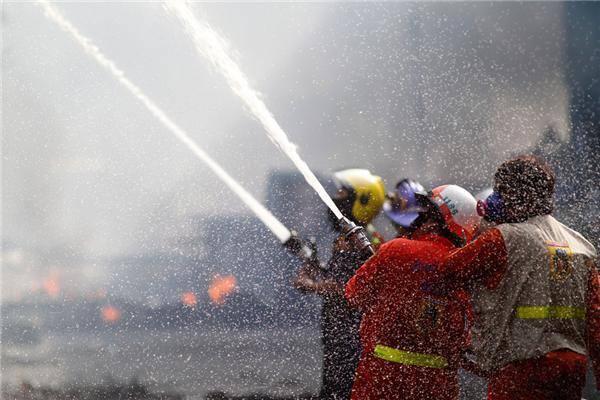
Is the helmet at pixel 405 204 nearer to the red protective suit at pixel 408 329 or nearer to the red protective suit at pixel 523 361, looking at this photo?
the red protective suit at pixel 408 329

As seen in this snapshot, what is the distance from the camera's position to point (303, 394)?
8.52 metres

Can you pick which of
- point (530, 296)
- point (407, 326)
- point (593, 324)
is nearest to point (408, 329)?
point (407, 326)

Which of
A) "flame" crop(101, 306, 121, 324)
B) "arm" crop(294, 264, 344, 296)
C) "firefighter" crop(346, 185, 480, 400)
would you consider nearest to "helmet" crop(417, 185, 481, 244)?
"firefighter" crop(346, 185, 480, 400)

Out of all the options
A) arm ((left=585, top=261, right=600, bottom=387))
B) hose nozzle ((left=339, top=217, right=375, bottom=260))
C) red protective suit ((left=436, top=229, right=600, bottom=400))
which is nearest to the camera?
red protective suit ((left=436, top=229, right=600, bottom=400))

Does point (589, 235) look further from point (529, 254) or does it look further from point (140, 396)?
A: point (140, 396)

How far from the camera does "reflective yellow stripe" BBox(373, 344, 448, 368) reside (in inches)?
118

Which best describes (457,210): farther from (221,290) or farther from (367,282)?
(221,290)

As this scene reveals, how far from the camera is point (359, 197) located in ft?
13.7

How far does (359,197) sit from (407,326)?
134 cm

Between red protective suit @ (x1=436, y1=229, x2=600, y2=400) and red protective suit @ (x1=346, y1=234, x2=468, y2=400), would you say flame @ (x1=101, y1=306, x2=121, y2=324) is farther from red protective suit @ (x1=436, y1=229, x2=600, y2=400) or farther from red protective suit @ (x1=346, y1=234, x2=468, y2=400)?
red protective suit @ (x1=436, y1=229, x2=600, y2=400)


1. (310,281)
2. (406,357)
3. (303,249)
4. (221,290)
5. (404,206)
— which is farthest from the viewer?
(221,290)

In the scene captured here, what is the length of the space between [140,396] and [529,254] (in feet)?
23.7

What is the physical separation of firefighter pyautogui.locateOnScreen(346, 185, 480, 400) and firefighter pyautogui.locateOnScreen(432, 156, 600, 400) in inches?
8.0

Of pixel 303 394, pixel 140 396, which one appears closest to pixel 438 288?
pixel 303 394
